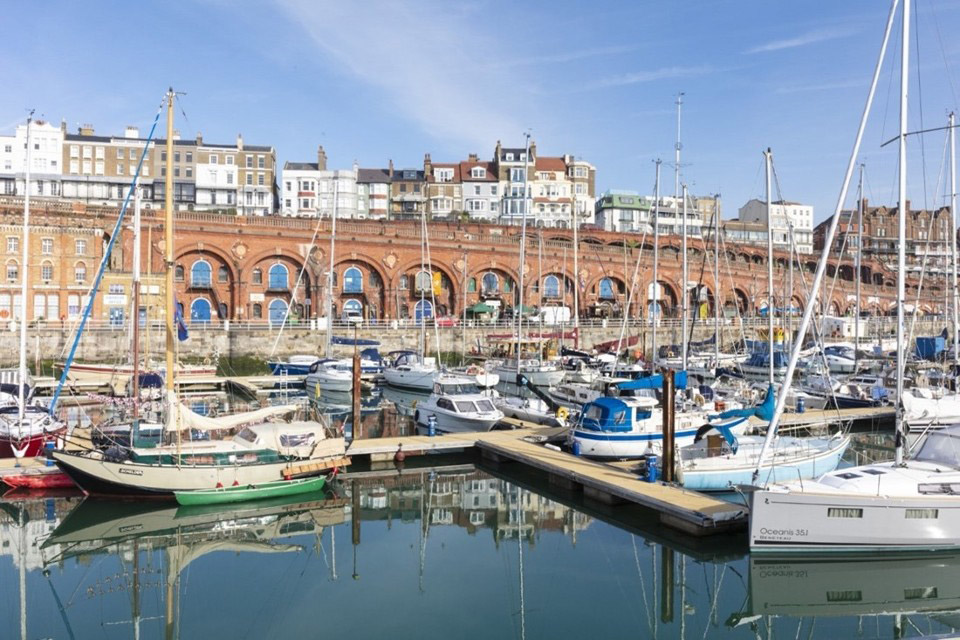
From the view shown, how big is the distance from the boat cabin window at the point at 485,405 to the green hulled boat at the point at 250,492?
7.94 metres

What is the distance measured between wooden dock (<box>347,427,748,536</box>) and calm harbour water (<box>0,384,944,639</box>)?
0.51 metres

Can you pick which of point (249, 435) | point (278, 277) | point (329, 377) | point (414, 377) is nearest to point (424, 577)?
point (249, 435)

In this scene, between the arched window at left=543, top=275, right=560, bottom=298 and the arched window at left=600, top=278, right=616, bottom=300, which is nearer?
the arched window at left=543, top=275, right=560, bottom=298

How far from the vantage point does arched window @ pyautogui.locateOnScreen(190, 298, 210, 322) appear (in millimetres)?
58656

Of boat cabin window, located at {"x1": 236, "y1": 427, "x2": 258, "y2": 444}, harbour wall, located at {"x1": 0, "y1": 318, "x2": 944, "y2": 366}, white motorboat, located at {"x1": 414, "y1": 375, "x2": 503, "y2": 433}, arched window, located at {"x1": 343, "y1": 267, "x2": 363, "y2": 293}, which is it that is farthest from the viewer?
arched window, located at {"x1": 343, "y1": 267, "x2": 363, "y2": 293}

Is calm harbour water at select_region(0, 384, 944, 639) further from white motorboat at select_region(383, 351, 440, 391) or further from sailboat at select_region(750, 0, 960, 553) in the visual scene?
white motorboat at select_region(383, 351, 440, 391)

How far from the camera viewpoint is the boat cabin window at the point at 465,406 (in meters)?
29.4

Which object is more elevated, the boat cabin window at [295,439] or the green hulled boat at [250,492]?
the boat cabin window at [295,439]

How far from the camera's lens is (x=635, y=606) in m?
15.9

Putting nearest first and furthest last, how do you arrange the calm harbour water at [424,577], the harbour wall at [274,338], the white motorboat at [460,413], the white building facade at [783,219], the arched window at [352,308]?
the calm harbour water at [424,577] → the white motorboat at [460,413] → the harbour wall at [274,338] → the arched window at [352,308] → the white building facade at [783,219]

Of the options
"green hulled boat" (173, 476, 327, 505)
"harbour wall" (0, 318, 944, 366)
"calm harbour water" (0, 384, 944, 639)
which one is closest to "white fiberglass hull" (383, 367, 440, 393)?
"harbour wall" (0, 318, 944, 366)

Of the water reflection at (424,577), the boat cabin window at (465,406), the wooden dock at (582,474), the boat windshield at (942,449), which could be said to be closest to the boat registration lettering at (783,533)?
the water reflection at (424,577)

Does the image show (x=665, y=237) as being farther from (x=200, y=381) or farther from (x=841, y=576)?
(x=841, y=576)

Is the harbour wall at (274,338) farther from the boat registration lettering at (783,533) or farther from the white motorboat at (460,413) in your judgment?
the boat registration lettering at (783,533)
